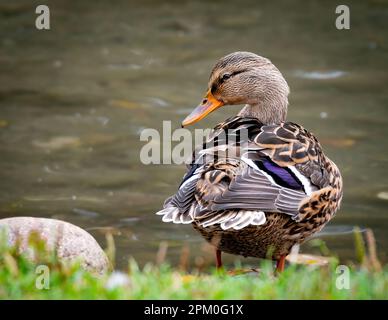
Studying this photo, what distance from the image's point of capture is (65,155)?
1027 centimetres

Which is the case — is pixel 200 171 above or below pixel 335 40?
below

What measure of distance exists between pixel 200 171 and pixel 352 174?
163 inches

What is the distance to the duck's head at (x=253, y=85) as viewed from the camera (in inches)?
282

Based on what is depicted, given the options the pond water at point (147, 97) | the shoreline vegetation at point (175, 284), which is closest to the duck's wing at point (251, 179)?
the shoreline vegetation at point (175, 284)

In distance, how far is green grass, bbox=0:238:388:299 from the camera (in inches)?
187

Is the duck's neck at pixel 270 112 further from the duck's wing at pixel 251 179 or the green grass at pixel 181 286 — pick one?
the green grass at pixel 181 286

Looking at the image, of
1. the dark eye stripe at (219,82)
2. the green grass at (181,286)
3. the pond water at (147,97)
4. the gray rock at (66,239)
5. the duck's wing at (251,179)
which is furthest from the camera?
the pond water at (147,97)

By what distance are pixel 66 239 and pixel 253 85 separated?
6.63 feet

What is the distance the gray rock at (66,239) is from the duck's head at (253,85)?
135cm

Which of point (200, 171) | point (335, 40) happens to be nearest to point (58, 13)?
point (335, 40)

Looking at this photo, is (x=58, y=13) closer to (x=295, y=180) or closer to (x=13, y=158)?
(x=13, y=158)

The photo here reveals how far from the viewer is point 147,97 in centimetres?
1212

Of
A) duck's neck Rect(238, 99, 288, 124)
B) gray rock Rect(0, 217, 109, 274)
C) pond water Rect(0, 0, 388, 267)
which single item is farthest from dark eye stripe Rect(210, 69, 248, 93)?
gray rock Rect(0, 217, 109, 274)

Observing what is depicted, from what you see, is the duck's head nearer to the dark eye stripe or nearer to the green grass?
the dark eye stripe
